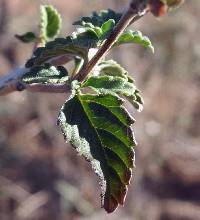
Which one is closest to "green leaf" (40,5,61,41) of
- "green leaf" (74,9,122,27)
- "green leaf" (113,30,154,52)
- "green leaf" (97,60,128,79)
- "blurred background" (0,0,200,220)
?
"green leaf" (74,9,122,27)

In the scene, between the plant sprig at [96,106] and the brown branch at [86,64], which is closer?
the brown branch at [86,64]

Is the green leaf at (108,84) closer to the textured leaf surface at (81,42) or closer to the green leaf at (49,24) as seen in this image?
the textured leaf surface at (81,42)

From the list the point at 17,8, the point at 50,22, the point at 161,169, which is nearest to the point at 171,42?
the point at 161,169

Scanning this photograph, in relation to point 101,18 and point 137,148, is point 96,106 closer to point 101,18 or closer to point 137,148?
point 101,18

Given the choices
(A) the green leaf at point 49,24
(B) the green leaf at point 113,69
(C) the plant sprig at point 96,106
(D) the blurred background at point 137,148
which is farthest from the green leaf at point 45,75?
(D) the blurred background at point 137,148

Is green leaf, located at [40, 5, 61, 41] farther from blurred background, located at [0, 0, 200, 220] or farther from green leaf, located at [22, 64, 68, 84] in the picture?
blurred background, located at [0, 0, 200, 220]

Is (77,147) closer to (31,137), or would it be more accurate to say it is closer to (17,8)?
(31,137)
